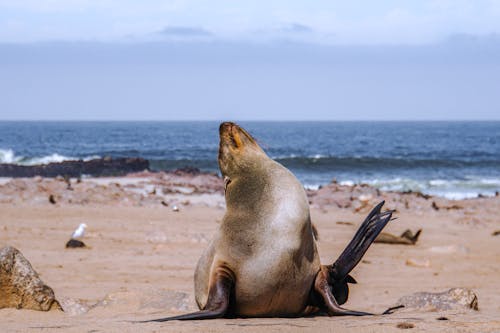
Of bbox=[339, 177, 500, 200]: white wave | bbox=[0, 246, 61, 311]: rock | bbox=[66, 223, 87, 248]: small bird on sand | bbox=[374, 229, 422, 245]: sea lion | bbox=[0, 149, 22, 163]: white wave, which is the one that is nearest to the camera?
bbox=[0, 246, 61, 311]: rock

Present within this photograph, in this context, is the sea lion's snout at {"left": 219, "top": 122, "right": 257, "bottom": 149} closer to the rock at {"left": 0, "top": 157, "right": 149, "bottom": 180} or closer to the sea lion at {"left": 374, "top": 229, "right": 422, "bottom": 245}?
the sea lion at {"left": 374, "top": 229, "right": 422, "bottom": 245}

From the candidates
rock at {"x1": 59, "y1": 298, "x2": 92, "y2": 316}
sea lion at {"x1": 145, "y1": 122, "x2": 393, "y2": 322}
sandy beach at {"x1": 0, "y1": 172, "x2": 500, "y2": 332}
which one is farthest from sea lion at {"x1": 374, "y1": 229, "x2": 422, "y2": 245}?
sea lion at {"x1": 145, "y1": 122, "x2": 393, "y2": 322}

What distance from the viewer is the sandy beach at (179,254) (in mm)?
4355

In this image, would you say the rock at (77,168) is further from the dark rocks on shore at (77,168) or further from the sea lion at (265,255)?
the sea lion at (265,255)

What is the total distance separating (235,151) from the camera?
204 inches

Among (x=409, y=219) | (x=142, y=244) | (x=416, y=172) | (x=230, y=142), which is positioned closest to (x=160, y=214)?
(x=142, y=244)

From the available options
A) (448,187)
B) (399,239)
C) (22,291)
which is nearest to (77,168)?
(448,187)

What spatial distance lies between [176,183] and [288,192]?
54.6 feet

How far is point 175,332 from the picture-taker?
3.88 meters

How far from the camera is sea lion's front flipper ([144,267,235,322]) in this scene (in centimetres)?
449

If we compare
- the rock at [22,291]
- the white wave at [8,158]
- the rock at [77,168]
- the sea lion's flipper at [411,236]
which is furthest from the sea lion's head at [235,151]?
the white wave at [8,158]

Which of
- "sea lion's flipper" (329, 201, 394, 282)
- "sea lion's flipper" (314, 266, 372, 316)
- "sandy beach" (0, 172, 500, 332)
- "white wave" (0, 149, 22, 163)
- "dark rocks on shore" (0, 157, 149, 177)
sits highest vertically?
"sea lion's flipper" (329, 201, 394, 282)

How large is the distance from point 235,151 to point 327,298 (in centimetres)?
113

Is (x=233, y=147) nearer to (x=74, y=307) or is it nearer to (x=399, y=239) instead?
(x=74, y=307)
